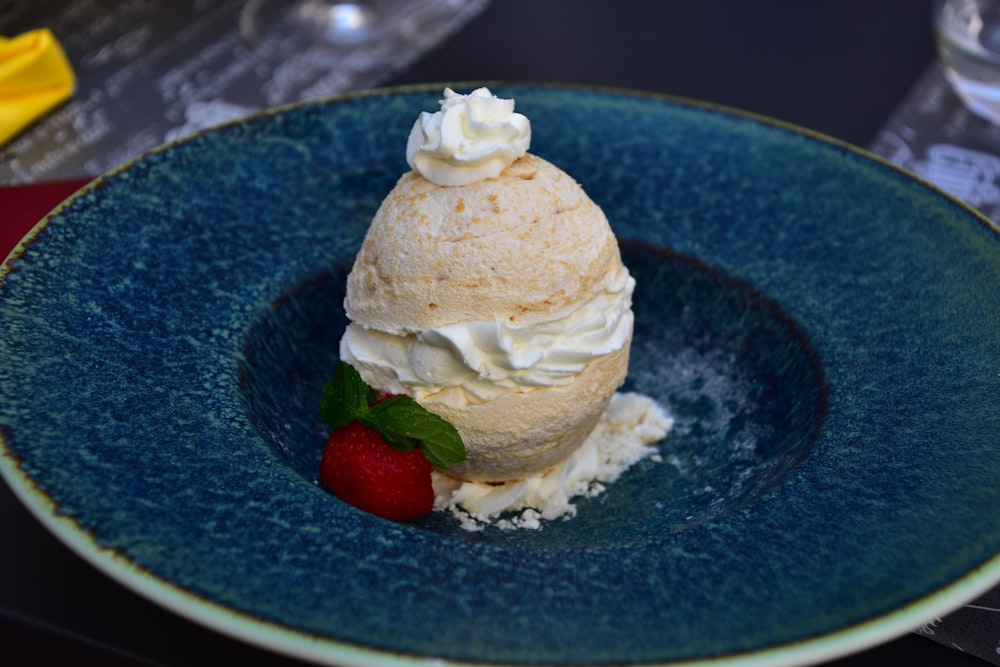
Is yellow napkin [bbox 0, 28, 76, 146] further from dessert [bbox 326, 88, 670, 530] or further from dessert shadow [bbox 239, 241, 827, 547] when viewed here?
dessert [bbox 326, 88, 670, 530]

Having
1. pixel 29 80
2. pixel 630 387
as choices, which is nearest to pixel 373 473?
pixel 630 387

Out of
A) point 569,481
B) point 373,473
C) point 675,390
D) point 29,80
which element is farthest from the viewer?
point 29,80

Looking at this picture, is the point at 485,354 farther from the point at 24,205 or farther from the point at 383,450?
the point at 24,205

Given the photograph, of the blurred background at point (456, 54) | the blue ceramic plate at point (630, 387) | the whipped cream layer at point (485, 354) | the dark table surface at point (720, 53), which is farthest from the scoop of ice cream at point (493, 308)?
the blurred background at point (456, 54)

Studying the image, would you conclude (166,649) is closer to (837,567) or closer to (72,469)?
(72,469)

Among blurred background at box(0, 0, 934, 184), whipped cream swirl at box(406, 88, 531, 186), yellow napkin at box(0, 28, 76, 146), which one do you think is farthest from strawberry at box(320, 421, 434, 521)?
yellow napkin at box(0, 28, 76, 146)

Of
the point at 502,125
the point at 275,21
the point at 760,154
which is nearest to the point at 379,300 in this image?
the point at 502,125
